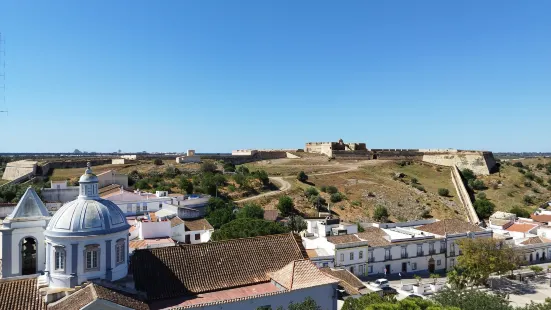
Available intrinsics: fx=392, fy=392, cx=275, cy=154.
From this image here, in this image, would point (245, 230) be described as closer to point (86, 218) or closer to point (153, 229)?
point (153, 229)

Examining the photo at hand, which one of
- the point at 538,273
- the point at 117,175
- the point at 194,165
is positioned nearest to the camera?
the point at 538,273

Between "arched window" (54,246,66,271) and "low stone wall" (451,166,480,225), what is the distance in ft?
160

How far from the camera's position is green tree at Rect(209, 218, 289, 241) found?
1035 inches

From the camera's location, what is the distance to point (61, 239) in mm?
14414

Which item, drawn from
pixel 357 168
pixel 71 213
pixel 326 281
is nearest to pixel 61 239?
pixel 71 213

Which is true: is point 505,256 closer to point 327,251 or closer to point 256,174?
point 327,251

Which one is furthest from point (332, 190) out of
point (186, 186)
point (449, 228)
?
point (449, 228)

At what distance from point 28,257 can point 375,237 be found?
25.0 metres

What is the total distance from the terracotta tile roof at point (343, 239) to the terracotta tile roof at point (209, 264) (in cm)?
1211

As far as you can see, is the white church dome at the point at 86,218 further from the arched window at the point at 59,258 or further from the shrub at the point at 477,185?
the shrub at the point at 477,185

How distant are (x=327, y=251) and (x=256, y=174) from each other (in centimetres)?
2963

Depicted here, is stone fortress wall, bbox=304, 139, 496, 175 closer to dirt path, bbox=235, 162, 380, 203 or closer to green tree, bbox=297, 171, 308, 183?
dirt path, bbox=235, 162, 380, 203

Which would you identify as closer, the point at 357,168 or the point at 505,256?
the point at 505,256

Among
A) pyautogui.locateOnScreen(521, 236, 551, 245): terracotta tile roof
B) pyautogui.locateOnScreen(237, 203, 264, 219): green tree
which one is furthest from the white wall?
pyautogui.locateOnScreen(521, 236, 551, 245): terracotta tile roof
